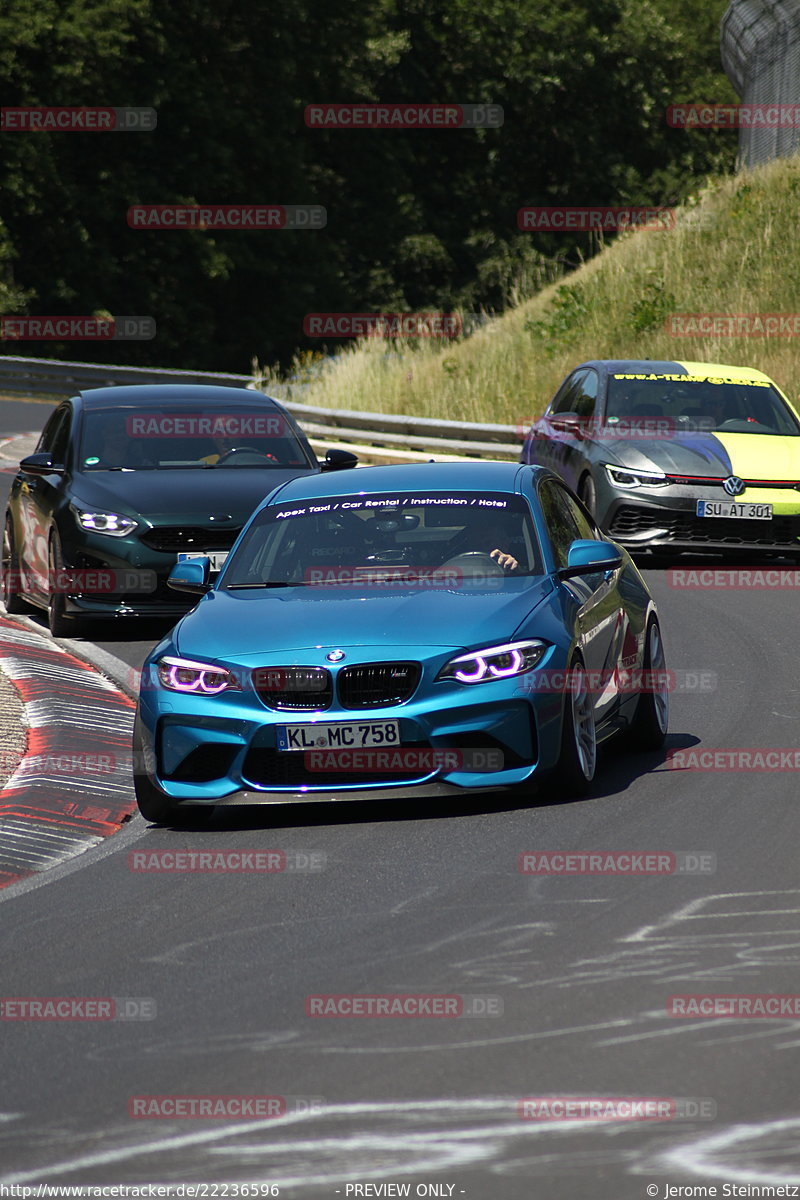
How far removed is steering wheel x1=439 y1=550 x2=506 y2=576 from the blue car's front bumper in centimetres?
88

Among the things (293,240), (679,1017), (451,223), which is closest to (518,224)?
(451,223)

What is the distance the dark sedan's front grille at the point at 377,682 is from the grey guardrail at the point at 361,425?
622 inches

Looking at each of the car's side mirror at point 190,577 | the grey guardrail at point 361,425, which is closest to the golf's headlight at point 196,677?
the car's side mirror at point 190,577

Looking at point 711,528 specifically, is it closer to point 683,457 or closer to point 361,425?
A: point 683,457

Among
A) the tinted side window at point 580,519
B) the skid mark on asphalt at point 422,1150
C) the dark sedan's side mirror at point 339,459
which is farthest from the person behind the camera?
the dark sedan's side mirror at point 339,459

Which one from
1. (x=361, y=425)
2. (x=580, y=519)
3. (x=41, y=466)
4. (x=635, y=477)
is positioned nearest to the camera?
(x=580, y=519)

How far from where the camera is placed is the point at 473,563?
9.34 metres

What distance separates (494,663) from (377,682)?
49 centimetres

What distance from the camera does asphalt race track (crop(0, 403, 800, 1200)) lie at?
181 inches

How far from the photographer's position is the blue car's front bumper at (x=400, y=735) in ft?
27.1

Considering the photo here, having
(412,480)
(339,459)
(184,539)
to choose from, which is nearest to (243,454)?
(339,459)

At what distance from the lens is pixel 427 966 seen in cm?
618

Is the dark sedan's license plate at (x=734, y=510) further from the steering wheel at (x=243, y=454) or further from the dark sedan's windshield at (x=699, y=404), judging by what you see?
the steering wheel at (x=243, y=454)

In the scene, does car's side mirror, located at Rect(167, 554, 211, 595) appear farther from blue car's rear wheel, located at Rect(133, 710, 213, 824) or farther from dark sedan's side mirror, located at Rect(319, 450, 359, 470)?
dark sedan's side mirror, located at Rect(319, 450, 359, 470)
